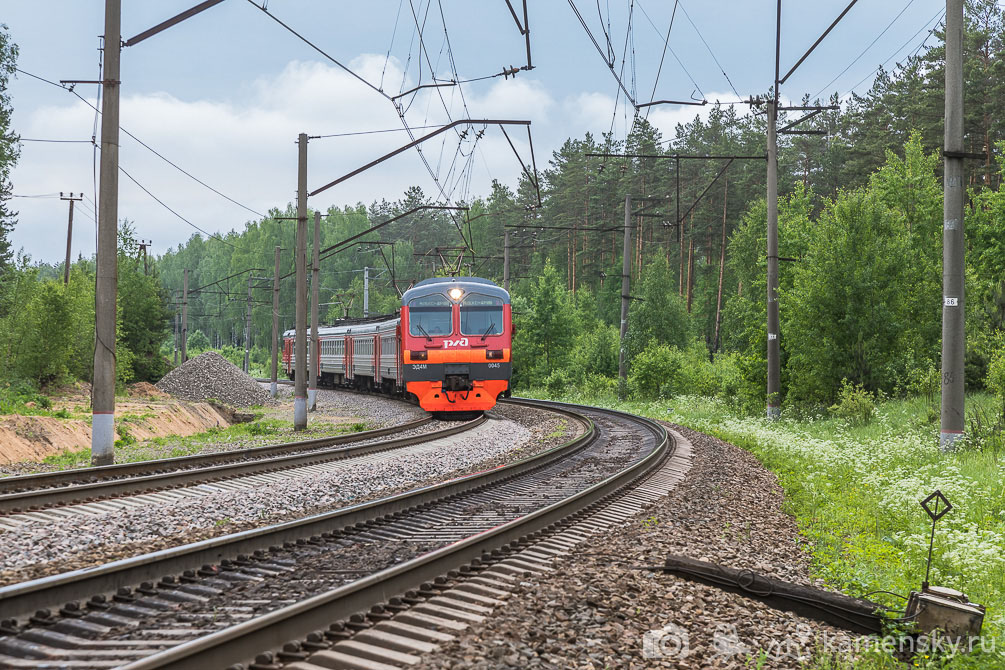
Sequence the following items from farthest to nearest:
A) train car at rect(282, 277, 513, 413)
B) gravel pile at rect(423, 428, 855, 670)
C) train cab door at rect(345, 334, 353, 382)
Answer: train cab door at rect(345, 334, 353, 382) → train car at rect(282, 277, 513, 413) → gravel pile at rect(423, 428, 855, 670)

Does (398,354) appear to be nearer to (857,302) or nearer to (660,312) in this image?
(857,302)

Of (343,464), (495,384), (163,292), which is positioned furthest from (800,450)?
(163,292)

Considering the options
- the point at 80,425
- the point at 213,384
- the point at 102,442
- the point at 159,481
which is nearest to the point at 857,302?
the point at 159,481

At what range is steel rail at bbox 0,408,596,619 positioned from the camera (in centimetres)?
511

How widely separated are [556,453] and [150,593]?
9750mm

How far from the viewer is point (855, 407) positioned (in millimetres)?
17938

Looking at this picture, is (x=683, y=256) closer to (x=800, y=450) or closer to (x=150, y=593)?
(x=800, y=450)

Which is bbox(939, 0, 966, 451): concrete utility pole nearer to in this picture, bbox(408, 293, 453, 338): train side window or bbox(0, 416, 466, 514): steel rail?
bbox(0, 416, 466, 514): steel rail

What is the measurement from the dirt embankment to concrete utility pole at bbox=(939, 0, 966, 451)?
15.8m

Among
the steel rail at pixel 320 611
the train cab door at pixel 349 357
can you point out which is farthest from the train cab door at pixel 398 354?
the steel rail at pixel 320 611

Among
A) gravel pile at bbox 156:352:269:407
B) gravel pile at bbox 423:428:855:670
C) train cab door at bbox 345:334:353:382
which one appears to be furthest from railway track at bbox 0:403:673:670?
train cab door at bbox 345:334:353:382

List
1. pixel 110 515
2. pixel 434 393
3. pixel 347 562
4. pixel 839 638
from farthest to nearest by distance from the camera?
pixel 434 393, pixel 110 515, pixel 347 562, pixel 839 638

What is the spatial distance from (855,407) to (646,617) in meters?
14.2

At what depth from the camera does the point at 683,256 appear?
202 feet
